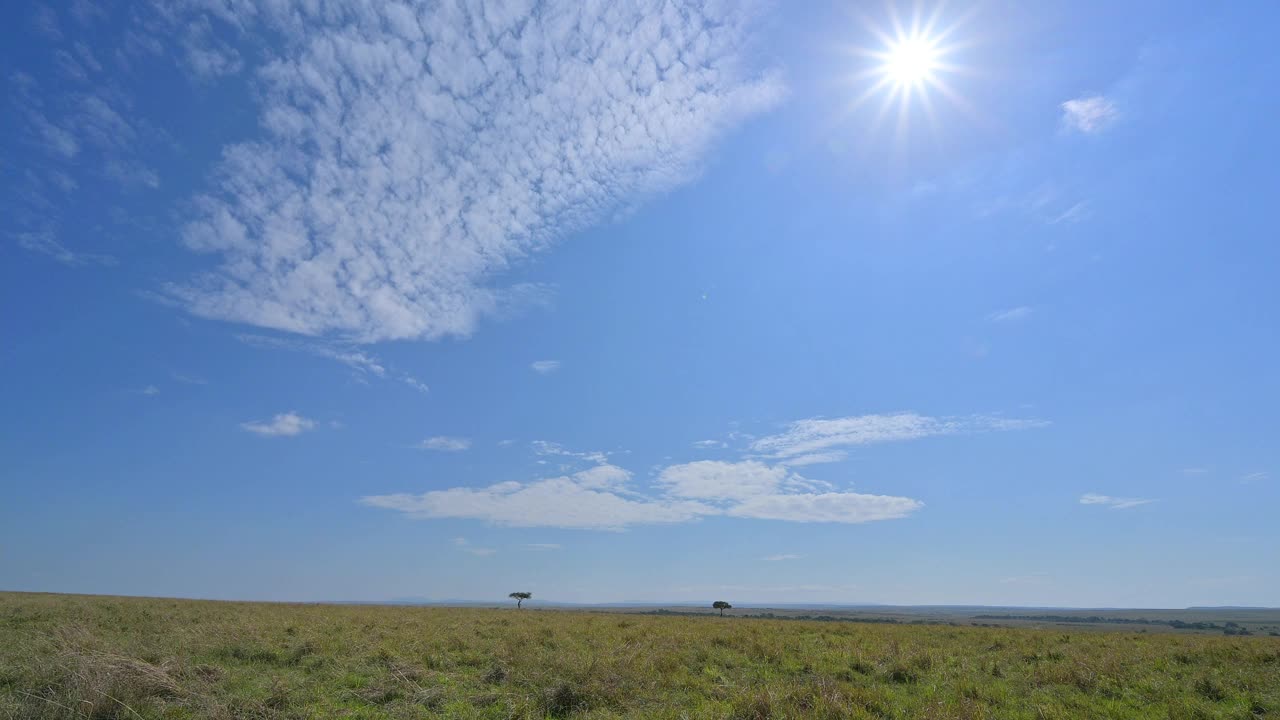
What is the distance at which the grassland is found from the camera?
1047cm

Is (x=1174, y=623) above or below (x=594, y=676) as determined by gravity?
below

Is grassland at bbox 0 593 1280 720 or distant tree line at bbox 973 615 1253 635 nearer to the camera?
grassland at bbox 0 593 1280 720

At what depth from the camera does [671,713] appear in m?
10.8

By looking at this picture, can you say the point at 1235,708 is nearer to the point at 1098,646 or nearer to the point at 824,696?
the point at 824,696

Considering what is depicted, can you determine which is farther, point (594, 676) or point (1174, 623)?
point (1174, 623)

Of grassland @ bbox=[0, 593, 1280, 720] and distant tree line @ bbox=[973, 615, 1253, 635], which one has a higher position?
grassland @ bbox=[0, 593, 1280, 720]

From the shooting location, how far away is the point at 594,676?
42.4 ft

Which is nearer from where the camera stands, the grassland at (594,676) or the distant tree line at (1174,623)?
the grassland at (594,676)

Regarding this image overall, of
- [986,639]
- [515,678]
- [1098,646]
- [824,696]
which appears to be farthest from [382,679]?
[1098,646]

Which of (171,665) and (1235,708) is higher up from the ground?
(171,665)

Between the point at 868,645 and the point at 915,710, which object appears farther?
the point at 868,645

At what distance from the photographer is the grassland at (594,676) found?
34.3ft

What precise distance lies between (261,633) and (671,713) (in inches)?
688

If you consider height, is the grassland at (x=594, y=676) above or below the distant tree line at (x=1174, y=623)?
above
